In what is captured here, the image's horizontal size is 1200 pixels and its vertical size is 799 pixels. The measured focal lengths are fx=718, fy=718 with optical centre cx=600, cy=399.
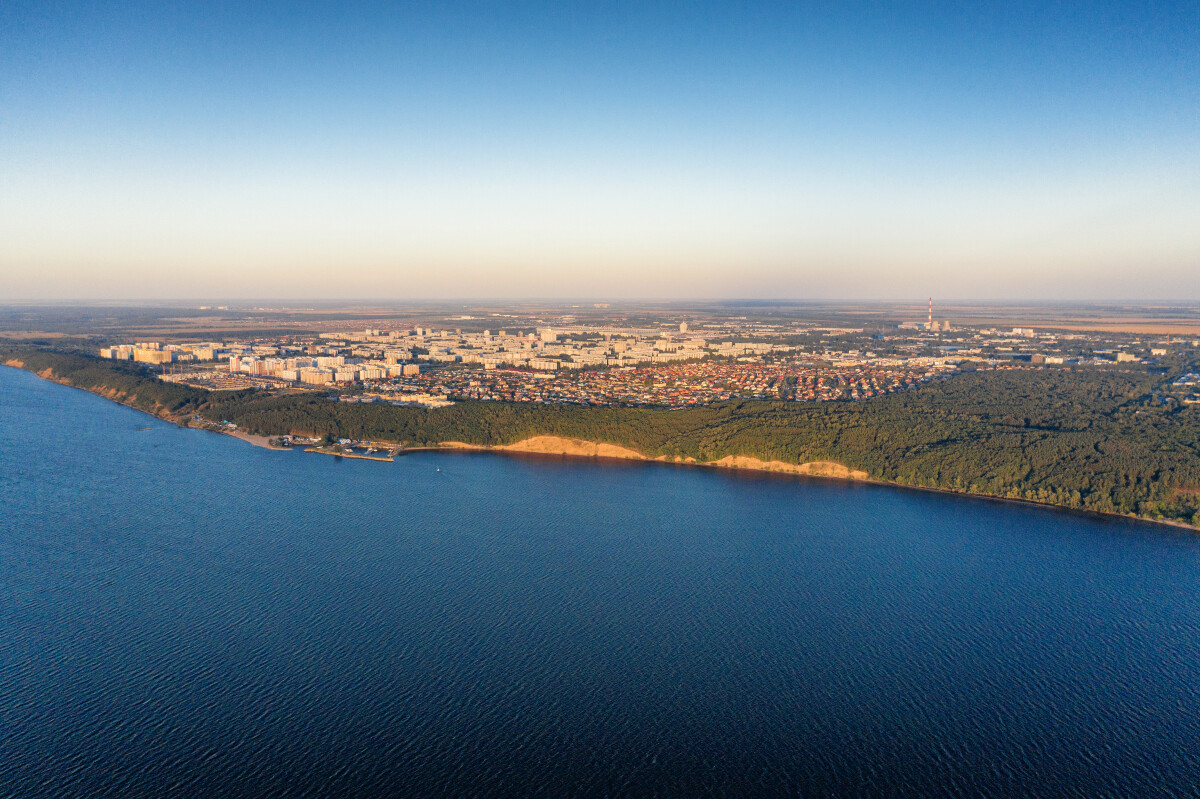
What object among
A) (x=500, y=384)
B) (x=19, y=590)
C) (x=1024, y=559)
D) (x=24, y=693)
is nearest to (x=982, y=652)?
(x=1024, y=559)

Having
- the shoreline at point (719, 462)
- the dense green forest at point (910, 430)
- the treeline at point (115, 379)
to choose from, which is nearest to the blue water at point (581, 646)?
the shoreline at point (719, 462)

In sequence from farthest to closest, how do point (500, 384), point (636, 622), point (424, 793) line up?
point (500, 384) → point (636, 622) → point (424, 793)

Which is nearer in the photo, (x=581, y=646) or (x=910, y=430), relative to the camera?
(x=581, y=646)

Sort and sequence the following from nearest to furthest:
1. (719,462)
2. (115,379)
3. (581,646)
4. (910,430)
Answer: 1. (581,646)
2. (719,462)
3. (910,430)
4. (115,379)

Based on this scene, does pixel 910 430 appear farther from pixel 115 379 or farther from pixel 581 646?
pixel 115 379

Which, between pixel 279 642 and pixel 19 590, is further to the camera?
pixel 19 590

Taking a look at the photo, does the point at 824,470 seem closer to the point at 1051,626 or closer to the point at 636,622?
the point at 1051,626

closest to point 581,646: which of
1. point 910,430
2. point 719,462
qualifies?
point 719,462
